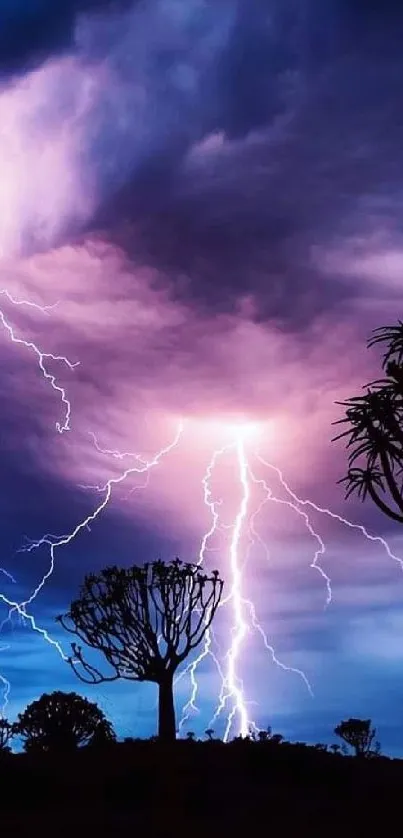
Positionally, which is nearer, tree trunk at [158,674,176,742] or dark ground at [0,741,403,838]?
dark ground at [0,741,403,838]

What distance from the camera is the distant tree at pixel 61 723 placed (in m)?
27.7

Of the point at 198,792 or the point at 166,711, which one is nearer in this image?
the point at 198,792

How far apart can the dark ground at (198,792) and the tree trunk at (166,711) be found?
1.91 meters

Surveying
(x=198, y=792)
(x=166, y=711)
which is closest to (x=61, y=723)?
(x=166, y=711)

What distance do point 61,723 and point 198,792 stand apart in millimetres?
12782

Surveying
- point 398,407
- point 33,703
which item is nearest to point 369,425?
point 398,407

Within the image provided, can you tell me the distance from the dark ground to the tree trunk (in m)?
1.91

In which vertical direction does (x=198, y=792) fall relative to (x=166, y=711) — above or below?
below

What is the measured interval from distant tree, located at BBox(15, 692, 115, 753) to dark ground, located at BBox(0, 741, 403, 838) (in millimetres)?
6815

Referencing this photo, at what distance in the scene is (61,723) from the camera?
27953 mm

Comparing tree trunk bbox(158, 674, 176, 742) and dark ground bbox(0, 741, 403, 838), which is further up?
tree trunk bbox(158, 674, 176, 742)

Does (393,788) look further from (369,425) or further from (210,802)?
(369,425)

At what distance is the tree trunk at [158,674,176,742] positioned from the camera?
77.3 ft

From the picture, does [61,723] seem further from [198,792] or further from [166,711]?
[198,792]
